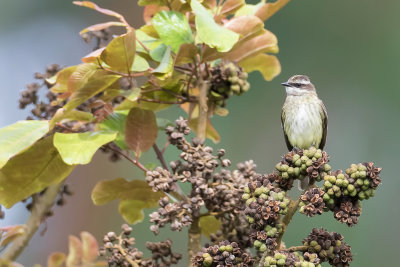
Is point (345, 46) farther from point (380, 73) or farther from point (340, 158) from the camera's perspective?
point (340, 158)

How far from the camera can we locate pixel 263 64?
230 cm

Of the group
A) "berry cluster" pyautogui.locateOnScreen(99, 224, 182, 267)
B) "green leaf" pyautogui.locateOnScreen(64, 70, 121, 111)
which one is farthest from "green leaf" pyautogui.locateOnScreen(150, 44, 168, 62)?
"berry cluster" pyautogui.locateOnScreen(99, 224, 182, 267)

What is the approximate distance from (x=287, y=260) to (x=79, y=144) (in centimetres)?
66

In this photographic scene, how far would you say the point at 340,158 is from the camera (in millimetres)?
4574

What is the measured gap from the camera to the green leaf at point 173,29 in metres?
1.90

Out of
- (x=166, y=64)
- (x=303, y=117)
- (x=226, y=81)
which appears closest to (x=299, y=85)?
(x=303, y=117)

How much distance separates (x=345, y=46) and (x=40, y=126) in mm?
3956

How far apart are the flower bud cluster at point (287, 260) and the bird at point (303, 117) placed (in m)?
1.23

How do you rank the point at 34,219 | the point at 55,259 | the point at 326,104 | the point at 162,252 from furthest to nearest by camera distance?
1. the point at 326,104
2. the point at 34,219
3. the point at 162,252
4. the point at 55,259

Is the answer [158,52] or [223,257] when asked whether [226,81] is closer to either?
[158,52]

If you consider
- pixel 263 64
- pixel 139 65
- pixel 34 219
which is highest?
pixel 263 64

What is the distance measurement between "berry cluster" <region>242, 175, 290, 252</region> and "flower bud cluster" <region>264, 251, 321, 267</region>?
46 millimetres

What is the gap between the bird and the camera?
109 inches

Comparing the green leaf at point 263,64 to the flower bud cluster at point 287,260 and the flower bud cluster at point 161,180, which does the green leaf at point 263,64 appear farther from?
the flower bud cluster at point 287,260
